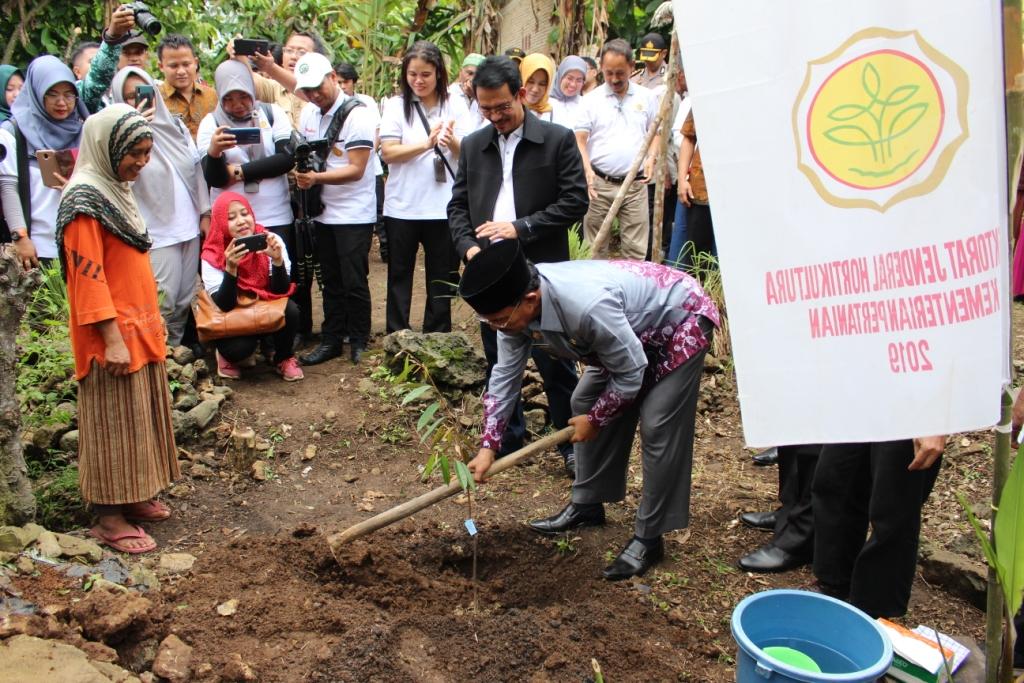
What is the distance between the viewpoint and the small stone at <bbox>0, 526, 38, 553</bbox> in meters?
3.14

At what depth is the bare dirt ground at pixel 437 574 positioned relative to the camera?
294 centimetres

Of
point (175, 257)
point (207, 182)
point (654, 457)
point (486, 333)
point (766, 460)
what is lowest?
point (766, 460)

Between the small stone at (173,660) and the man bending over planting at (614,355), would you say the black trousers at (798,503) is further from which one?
the small stone at (173,660)

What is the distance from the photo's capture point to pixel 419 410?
506 centimetres

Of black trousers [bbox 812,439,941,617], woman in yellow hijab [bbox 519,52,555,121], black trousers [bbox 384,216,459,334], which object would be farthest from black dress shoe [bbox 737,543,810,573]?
woman in yellow hijab [bbox 519,52,555,121]

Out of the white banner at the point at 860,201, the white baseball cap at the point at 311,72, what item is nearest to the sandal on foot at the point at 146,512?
the white baseball cap at the point at 311,72

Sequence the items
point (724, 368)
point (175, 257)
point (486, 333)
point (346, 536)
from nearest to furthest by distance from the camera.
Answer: point (346, 536) < point (486, 333) < point (175, 257) < point (724, 368)

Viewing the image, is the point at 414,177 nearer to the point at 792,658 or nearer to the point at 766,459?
the point at 766,459

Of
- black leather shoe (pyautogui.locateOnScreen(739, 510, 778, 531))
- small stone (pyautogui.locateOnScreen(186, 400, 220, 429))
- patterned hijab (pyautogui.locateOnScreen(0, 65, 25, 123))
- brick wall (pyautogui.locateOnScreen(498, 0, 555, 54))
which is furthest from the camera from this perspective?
brick wall (pyautogui.locateOnScreen(498, 0, 555, 54))

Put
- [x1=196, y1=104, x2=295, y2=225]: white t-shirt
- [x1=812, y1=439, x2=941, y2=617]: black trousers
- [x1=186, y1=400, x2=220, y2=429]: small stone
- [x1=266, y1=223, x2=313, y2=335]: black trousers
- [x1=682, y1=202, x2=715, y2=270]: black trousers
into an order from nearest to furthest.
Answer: [x1=812, y1=439, x2=941, y2=617]: black trousers
[x1=186, y1=400, x2=220, y2=429]: small stone
[x1=196, y1=104, x2=295, y2=225]: white t-shirt
[x1=266, y1=223, x2=313, y2=335]: black trousers
[x1=682, y1=202, x2=715, y2=270]: black trousers

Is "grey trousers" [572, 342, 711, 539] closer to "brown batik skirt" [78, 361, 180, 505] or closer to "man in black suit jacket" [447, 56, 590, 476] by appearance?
"man in black suit jacket" [447, 56, 590, 476]

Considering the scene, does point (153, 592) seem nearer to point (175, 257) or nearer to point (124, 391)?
point (124, 391)

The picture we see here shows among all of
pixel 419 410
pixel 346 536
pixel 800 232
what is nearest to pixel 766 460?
pixel 419 410

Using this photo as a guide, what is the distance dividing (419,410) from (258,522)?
4.44 feet
